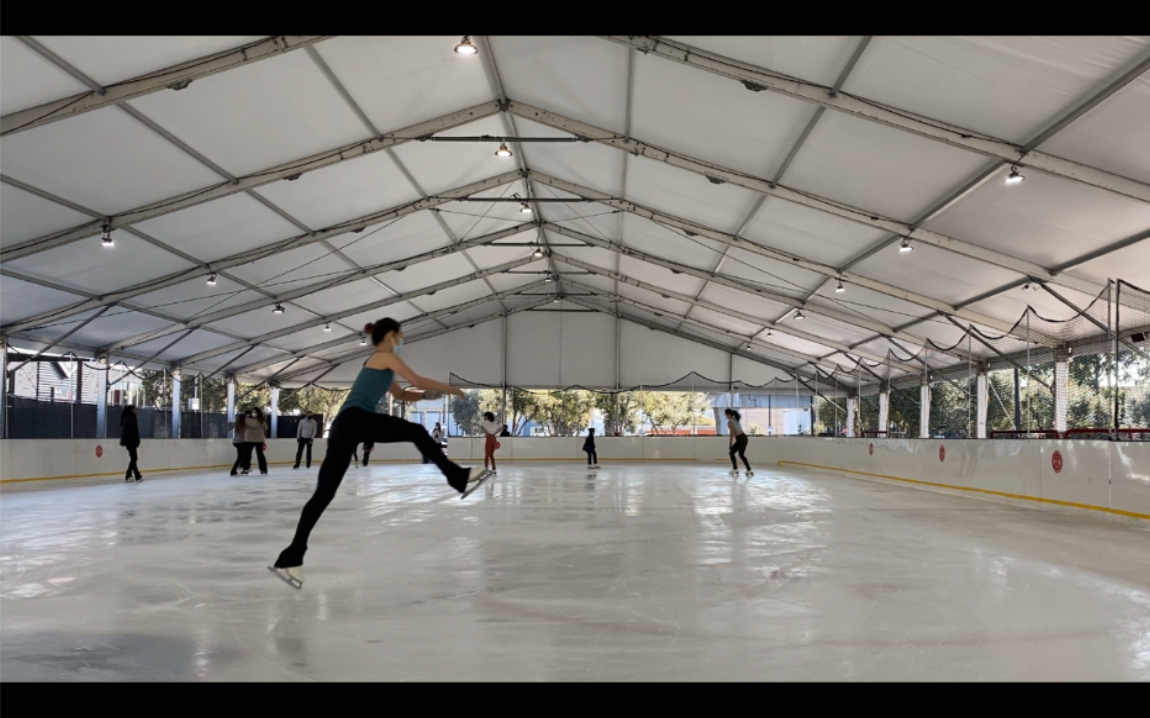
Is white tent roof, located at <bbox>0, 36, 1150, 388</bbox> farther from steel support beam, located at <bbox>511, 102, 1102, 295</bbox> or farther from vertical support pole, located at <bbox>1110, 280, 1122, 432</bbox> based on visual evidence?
vertical support pole, located at <bbox>1110, 280, 1122, 432</bbox>

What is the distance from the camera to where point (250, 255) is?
59.9 ft

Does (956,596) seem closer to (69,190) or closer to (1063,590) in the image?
(1063,590)

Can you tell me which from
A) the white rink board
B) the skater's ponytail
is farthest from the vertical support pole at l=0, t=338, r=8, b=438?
the skater's ponytail

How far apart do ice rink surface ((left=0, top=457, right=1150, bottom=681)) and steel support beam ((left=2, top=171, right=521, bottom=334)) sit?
31.5 feet

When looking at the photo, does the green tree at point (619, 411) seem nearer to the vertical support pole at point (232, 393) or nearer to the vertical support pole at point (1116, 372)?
the vertical support pole at point (232, 393)

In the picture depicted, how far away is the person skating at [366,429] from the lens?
432 cm

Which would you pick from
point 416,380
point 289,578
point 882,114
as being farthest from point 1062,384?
point 289,578

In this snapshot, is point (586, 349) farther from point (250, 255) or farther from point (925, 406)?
point (250, 255)

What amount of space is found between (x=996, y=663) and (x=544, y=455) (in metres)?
26.9

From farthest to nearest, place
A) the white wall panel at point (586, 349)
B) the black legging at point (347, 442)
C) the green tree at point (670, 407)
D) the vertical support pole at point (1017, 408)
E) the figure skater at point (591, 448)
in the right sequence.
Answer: the white wall panel at point (586, 349) → the green tree at point (670, 407) → the figure skater at point (591, 448) → the vertical support pole at point (1017, 408) → the black legging at point (347, 442)

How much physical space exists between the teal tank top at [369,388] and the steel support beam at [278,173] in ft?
35.5

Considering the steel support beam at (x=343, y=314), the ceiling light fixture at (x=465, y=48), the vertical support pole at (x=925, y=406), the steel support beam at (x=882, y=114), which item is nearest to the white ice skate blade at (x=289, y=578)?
the steel support beam at (x=882, y=114)

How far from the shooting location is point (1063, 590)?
491 centimetres
